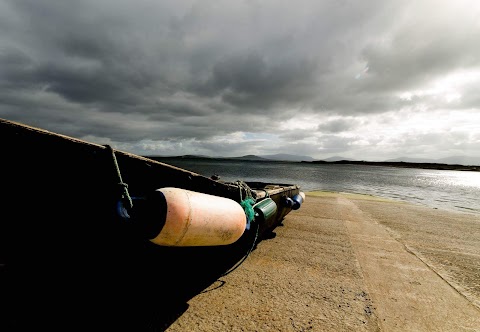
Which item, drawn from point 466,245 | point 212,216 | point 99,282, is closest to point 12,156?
point 99,282

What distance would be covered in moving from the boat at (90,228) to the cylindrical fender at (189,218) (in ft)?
0.03

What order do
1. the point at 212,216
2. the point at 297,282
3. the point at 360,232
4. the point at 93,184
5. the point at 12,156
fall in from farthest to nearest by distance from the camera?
the point at 360,232, the point at 297,282, the point at 212,216, the point at 93,184, the point at 12,156

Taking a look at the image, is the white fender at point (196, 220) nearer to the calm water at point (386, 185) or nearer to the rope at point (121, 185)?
the rope at point (121, 185)

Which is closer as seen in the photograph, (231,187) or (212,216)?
(212,216)

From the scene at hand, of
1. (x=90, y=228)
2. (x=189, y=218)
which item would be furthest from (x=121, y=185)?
(x=189, y=218)

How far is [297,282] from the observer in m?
3.97

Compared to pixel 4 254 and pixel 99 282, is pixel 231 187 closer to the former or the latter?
pixel 99 282

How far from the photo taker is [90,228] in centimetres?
248

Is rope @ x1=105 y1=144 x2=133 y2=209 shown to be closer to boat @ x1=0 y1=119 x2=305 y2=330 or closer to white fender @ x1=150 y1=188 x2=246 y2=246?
boat @ x1=0 y1=119 x2=305 y2=330

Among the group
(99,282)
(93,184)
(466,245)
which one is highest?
(93,184)

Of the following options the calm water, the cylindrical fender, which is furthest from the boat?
the calm water

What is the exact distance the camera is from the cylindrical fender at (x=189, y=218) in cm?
224

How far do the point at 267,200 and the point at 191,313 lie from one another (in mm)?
2675

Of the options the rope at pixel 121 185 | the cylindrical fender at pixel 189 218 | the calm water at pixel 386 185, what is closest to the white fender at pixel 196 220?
the cylindrical fender at pixel 189 218
